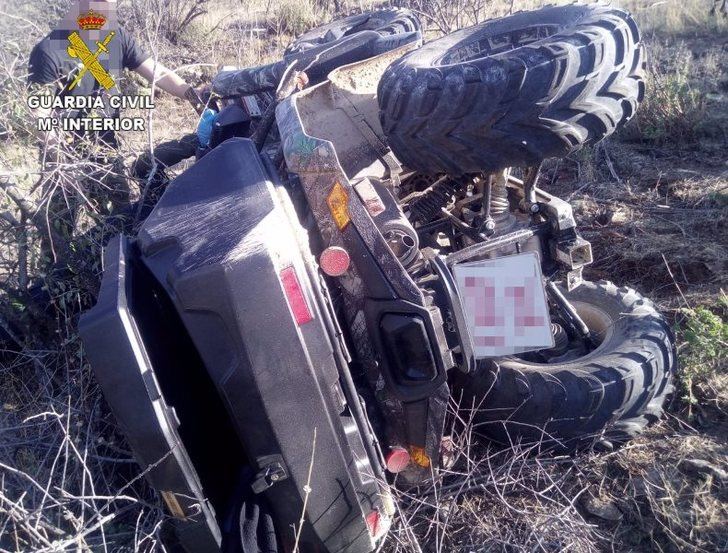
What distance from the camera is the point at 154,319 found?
2.16 meters

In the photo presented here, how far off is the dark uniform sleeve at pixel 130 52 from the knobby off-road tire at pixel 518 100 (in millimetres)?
3480

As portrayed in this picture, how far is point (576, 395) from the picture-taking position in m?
2.62

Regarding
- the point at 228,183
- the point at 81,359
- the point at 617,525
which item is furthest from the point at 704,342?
the point at 81,359

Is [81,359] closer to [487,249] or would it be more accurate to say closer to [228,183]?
[228,183]

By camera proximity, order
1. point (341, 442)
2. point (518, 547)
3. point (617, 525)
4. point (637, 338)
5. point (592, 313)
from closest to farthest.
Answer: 1. point (341, 442)
2. point (518, 547)
3. point (617, 525)
4. point (637, 338)
5. point (592, 313)

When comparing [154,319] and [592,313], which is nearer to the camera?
[154,319]

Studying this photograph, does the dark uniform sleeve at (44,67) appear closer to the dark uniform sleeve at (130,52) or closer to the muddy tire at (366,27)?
the dark uniform sleeve at (130,52)

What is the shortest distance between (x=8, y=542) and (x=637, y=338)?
2795 millimetres

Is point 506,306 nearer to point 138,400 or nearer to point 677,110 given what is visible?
point 138,400

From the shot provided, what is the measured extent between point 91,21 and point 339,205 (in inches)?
150

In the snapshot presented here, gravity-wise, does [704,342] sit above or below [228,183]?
below

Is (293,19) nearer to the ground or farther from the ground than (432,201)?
farther from the ground

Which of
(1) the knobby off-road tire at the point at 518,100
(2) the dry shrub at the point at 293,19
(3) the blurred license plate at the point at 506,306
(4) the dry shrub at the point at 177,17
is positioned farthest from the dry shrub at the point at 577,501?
(2) the dry shrub at the point at 293,19

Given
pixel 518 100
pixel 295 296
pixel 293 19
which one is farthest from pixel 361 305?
pixel 293 19
